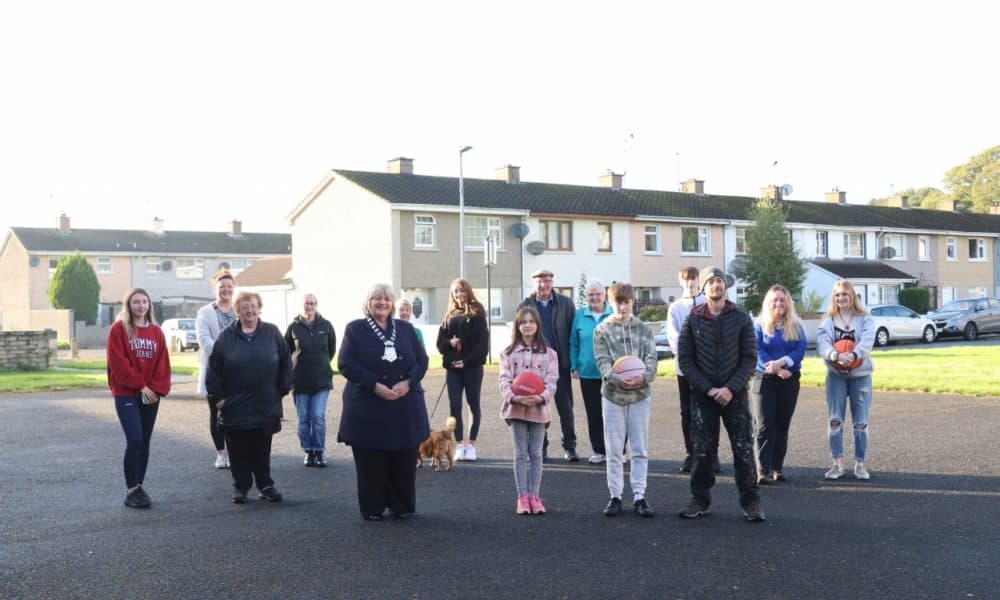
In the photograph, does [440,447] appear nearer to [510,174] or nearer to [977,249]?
[510,174]

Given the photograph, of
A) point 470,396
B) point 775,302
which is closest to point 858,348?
point 775,302

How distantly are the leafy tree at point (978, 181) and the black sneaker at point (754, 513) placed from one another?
86702 millimetres

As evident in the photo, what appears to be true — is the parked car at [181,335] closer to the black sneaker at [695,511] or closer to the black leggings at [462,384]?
the black leggings at [462,384]

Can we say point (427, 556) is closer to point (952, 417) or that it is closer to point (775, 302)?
point (775, 302)

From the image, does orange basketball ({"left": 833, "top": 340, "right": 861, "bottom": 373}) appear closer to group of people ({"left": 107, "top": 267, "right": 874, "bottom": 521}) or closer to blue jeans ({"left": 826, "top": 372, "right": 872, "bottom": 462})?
group of people ({"left": 107, "top": 267, "right": 874, "bottom": 521})

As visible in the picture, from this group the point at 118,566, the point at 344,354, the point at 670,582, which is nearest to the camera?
the point at 670,582

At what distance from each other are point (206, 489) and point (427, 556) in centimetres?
369

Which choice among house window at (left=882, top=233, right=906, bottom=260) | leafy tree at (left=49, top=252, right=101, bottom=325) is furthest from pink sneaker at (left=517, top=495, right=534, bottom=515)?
leafy tree at (left=49, top=252, right=101, bottom=325)

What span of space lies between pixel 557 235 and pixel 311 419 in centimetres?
3303

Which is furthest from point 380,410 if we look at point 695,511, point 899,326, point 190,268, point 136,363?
point 190,268

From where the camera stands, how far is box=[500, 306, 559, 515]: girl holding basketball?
27.3 feet

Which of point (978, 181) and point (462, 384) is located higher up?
point (978, 181)

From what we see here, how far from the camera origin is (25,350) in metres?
30.0

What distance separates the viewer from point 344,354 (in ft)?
27.3
